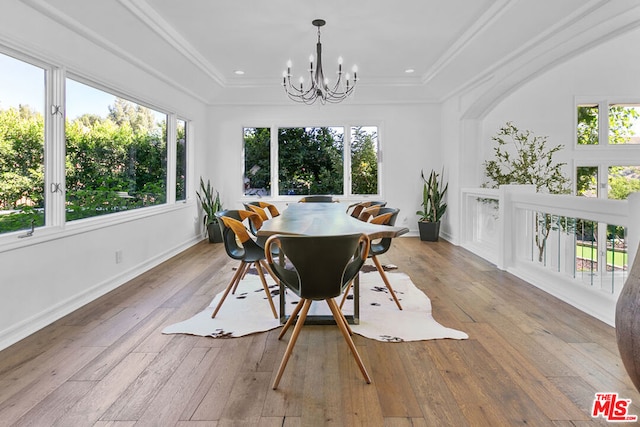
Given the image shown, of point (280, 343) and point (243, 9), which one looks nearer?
point (280, 343)

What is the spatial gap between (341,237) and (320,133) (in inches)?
213

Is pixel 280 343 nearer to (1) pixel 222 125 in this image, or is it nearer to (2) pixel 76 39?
(2) pixel 76 39

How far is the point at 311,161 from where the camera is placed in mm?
7227

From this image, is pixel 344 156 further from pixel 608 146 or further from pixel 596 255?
pixel 596 255

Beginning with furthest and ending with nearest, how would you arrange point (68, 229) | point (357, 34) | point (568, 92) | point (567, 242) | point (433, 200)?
point (433, 200), point (568, 92), point (357, 34), point (567, 242), point (68, 229)

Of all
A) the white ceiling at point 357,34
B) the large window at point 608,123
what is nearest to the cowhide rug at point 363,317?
the white ceiling at point 357,34

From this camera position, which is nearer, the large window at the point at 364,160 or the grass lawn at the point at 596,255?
the grass lawn at the point at 596,255

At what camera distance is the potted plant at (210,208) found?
6414 millimetres

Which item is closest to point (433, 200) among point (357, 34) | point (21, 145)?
point (357, 34)

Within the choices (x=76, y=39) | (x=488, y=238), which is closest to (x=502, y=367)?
(x=488, y=238)

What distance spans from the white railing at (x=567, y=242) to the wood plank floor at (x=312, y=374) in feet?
0.87

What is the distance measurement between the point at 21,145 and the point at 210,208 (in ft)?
12.6

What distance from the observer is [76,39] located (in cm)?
335

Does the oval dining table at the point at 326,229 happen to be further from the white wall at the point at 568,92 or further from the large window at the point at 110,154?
the white wall at the point at 568,92
